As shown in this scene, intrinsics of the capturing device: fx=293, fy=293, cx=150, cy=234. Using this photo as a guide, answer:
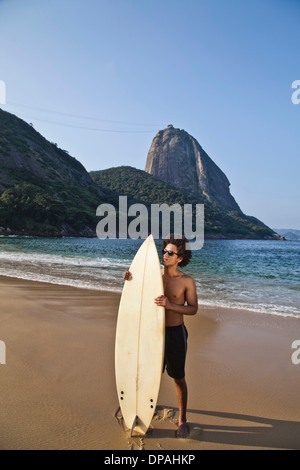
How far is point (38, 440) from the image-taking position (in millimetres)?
2396

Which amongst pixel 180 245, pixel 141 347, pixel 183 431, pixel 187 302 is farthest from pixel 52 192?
pixel 183 431

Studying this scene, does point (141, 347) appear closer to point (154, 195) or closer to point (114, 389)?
point (114, 389)

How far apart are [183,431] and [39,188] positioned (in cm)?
7751

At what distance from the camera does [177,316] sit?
2654mm

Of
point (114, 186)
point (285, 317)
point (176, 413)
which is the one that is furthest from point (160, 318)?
point (114, 186)

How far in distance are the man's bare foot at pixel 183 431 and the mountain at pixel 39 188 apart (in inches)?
2299

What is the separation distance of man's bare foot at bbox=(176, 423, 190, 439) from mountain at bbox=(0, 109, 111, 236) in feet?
192

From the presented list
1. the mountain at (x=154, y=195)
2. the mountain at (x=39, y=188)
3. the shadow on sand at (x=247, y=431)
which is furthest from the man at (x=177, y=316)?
the mountain at (x=154, y=195)

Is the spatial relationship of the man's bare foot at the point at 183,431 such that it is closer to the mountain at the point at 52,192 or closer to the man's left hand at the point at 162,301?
the man's left hand at the point at 162,301

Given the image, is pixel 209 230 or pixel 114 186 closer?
pixel 209 230

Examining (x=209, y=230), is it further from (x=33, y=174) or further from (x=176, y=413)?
(x=176, y=413)

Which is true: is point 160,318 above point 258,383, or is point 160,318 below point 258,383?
above

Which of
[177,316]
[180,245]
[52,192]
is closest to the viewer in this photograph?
[177,316]
